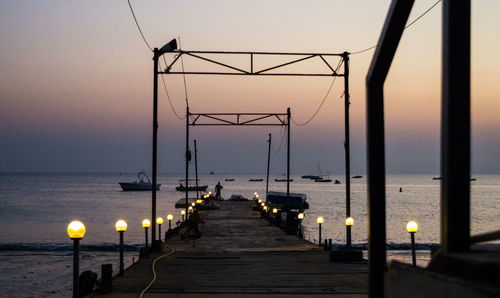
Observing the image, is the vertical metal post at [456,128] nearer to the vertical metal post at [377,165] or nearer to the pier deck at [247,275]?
the vertical metal post at [377,165]

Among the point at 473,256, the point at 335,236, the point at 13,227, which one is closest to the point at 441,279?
the point at 473,256

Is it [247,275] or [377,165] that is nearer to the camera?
[377,165]

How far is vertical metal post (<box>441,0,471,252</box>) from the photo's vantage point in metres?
2.62

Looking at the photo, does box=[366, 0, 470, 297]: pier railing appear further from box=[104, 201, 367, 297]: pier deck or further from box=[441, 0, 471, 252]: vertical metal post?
box=[104, 201, 367, 297]: pier deck

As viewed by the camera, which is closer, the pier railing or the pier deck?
the pier railing

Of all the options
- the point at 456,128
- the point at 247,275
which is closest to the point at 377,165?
the point at 456,128

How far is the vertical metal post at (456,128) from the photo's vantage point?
2.62 metres

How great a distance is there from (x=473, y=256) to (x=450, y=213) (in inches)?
7.8

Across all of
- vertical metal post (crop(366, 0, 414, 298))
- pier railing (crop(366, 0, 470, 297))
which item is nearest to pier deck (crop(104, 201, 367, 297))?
vertical metal post (crop(366, 0, 414, 298))

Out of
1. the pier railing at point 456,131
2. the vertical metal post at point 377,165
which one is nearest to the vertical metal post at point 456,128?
the pier railing at point 456,131

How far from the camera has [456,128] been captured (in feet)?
8.67

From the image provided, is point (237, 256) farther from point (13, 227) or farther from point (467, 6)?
point (13, 227)

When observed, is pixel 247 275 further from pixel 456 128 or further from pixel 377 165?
pixel 456 128

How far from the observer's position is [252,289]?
12750 millimetres
